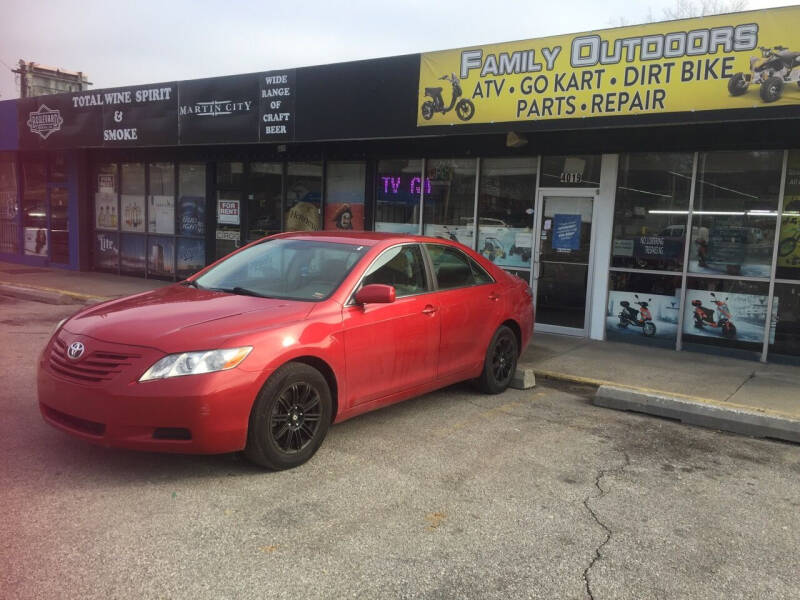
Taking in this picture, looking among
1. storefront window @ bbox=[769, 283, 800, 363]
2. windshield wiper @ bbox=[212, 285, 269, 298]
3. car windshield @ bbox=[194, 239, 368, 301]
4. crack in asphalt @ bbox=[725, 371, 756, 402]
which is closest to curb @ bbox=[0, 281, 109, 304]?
car windshield @ bbox=[194, 239, 368, 301]

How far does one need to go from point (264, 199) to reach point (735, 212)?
841cm

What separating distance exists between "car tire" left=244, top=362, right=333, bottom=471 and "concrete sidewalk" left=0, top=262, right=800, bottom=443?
10.7 feet

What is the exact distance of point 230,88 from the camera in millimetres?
11258

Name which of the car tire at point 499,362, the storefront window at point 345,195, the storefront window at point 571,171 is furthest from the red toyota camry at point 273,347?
the storefront window at point 345,195

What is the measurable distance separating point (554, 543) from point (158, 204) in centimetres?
1340

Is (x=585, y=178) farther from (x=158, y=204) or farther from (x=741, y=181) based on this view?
(x=158, y=204)

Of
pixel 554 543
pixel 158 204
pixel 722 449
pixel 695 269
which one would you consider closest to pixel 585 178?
pixel 695 269

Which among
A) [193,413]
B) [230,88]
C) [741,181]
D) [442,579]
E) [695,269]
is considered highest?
[230,88]

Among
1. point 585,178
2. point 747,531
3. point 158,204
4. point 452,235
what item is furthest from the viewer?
point 158,204

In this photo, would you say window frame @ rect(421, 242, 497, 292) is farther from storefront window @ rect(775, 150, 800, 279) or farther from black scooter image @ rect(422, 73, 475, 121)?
storefront window @ rect(775, 150, 800, 279)

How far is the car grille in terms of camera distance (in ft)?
12.9

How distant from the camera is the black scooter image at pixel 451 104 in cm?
887

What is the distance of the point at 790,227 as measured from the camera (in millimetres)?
8195

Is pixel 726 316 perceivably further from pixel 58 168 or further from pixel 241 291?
pixel 58 168
